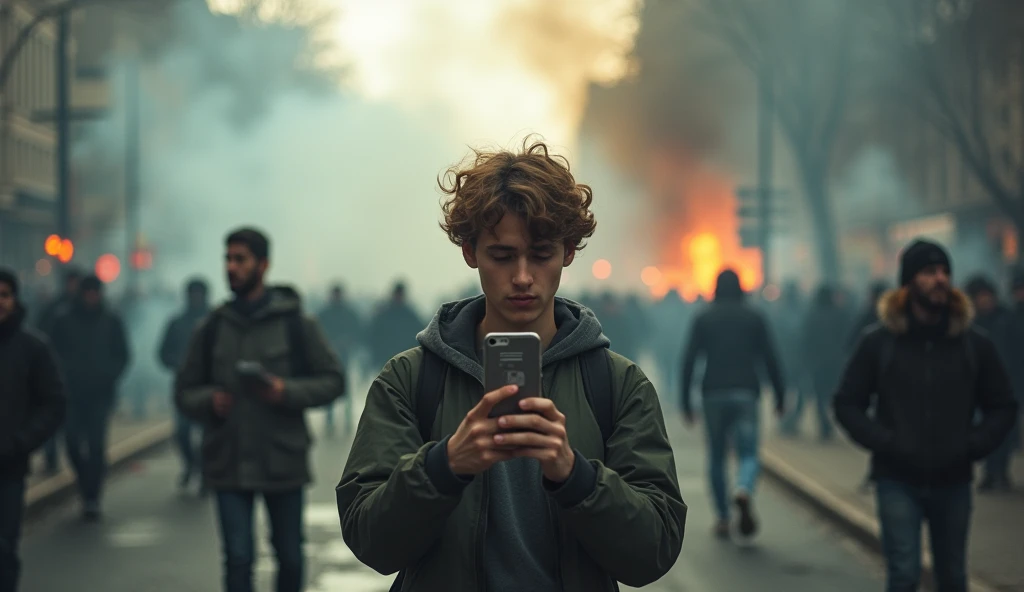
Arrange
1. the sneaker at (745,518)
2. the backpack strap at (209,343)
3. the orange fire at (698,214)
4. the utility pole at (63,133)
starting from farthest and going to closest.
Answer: the orange fire at (698,214) → the utility pole at (63,133) → the sneaker at (745,518) → the backpack strap at (209,343)

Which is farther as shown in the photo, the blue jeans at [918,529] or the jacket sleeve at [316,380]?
the jacket sleeve at [316,380]

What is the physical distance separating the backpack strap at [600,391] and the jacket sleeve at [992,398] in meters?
3.16

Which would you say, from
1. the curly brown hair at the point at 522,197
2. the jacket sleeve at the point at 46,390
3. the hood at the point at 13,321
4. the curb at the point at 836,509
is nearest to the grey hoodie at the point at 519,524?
the curly brown hair at the point at 522,197

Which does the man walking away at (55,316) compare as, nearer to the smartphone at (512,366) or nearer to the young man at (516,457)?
the young man at (516,457)

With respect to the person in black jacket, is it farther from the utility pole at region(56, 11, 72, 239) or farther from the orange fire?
the orange fire

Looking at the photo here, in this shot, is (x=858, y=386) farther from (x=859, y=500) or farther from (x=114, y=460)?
(x=114, y=460)

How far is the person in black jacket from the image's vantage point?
A: 6.12m

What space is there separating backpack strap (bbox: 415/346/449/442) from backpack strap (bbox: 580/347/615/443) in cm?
28

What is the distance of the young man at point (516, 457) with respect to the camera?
2.64 metres

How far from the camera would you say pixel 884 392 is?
5.69 meters

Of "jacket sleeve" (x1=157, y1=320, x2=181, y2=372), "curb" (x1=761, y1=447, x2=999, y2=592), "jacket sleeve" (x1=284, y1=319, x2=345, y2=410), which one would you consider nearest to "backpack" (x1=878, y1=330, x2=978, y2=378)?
"curb" (x1=761, y1=447, x2=999, y2=592)

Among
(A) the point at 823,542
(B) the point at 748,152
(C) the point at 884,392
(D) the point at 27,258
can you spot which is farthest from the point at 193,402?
(B) the point at 748,152

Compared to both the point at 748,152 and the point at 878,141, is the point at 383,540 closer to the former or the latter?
the point at 878,141

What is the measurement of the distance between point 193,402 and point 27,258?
3433cm
